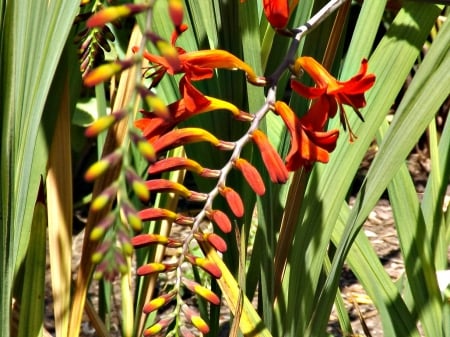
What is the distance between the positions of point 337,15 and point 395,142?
209mm

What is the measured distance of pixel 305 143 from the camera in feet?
3.22

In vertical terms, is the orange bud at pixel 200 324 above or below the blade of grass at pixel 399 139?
below

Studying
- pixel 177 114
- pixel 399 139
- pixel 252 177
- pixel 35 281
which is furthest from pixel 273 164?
pixel 35 281

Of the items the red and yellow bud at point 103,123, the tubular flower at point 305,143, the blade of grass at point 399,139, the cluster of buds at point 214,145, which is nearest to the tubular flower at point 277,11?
the cluster of buds at point 214,145

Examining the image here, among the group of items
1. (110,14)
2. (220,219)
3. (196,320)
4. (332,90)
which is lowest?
(196,320)

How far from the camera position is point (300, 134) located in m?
0.98

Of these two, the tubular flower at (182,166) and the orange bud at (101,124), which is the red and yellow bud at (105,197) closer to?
the orange bud at (101,124)

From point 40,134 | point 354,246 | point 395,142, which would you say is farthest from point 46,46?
point 354,246

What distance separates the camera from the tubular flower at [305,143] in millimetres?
975

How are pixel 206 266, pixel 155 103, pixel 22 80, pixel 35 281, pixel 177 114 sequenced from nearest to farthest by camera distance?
1. pixel 155 103
2. pixel 206 266
3. pixel 177 114
4. pixel 22 80
5. pixel 35 281

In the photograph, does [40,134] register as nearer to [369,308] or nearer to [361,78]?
[361,78]

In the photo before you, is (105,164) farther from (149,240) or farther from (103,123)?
(149,240)

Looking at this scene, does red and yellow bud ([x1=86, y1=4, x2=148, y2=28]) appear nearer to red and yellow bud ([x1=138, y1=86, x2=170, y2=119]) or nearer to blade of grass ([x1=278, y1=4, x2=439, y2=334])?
red and yellow bud ([x1=138, y1=86, x2=170, y2=119])

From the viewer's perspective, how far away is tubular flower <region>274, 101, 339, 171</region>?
975mm
